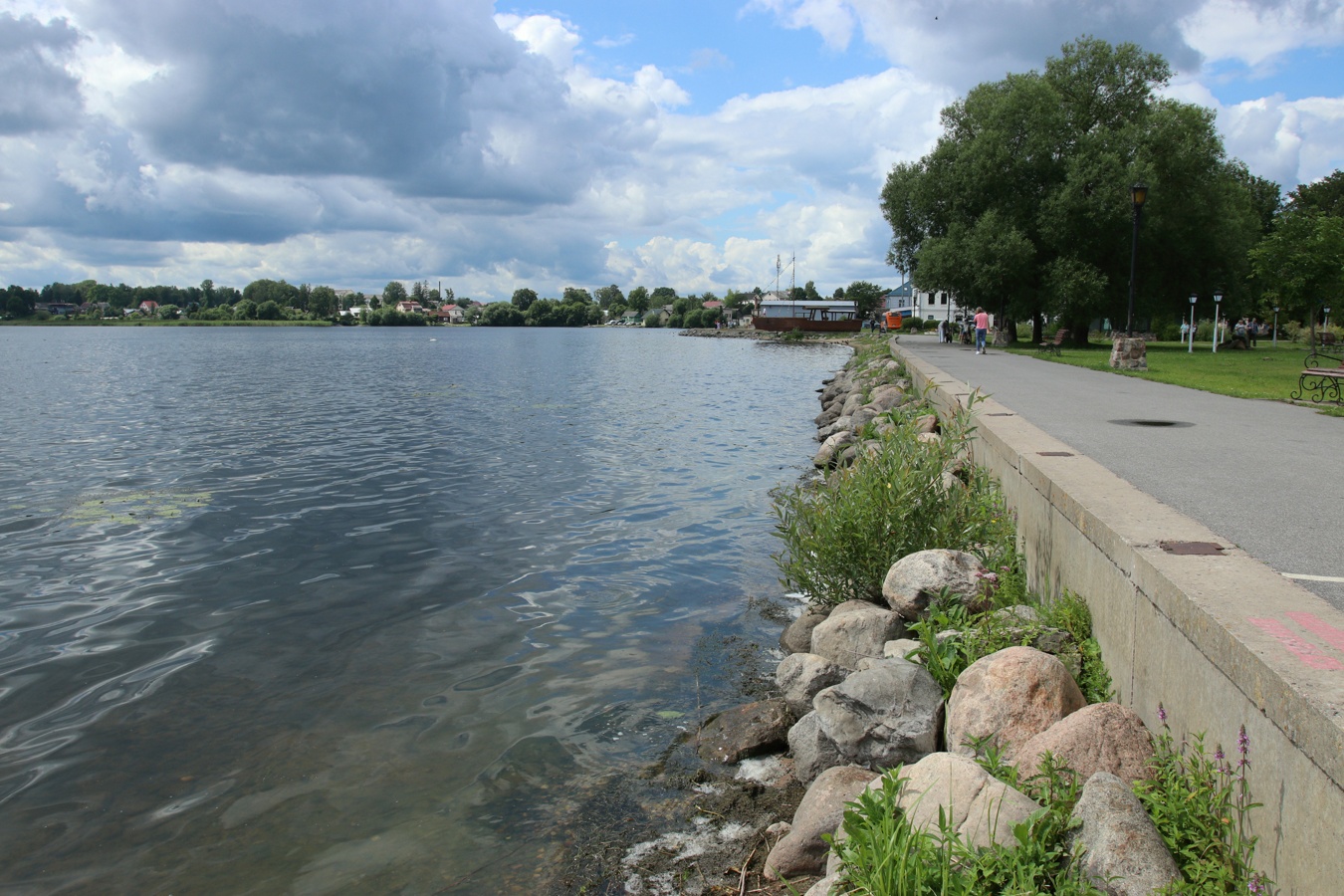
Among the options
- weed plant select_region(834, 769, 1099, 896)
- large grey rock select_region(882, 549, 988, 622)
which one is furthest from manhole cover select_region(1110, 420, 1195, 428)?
weed plant select_region(834, 769, 1099, 896)

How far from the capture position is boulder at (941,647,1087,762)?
4605mm

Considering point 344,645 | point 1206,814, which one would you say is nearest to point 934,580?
point 1206,814

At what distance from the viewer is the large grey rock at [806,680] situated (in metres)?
6.33

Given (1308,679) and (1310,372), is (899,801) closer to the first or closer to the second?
(1308,679)

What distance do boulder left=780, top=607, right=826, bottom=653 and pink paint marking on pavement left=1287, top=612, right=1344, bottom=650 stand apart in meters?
4.44

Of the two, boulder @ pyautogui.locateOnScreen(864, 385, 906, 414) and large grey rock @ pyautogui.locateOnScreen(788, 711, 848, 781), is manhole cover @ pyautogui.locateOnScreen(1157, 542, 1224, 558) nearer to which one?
large grey rock @ pyautogui.locateOnScreen(788, 711, 848, 781)

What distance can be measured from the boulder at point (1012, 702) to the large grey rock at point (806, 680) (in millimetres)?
1400

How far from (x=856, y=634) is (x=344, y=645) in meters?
4.45

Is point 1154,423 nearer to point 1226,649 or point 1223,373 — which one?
point 1226,649

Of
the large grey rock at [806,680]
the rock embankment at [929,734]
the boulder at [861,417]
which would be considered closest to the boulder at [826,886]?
the rock embankment at [929,734]

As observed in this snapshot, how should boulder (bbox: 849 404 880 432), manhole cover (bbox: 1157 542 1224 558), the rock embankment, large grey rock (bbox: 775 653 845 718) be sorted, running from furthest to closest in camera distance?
1. boulder (bbox: 849 404 880 432)
2. large grey rock (bbox: 775 653 845 718)
3. manhole cover (bbox: 1157 542 1224 558)
4. the rock embankment

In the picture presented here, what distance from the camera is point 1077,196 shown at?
125ft

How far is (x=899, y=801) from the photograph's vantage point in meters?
4.00

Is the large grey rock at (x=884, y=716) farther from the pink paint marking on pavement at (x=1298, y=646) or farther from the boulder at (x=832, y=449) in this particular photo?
the boulder at (x=832, y=449)
